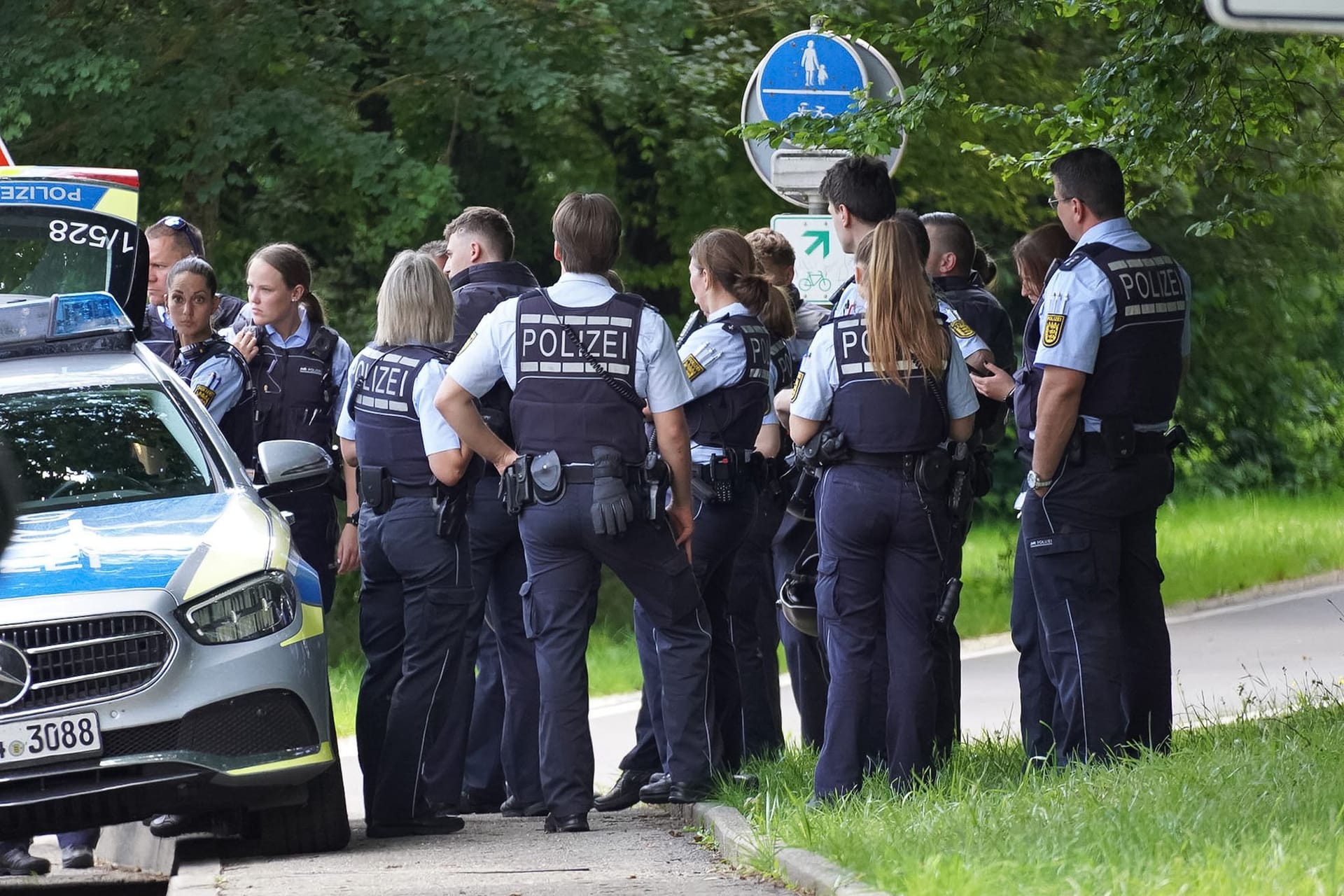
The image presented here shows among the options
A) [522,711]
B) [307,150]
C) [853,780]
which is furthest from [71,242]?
[307,150]

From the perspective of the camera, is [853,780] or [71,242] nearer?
[853,780]

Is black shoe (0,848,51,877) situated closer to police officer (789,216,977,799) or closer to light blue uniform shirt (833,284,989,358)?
police officer (789,216,977,799)

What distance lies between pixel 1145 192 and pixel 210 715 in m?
10.3

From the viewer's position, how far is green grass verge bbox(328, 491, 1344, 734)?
13.4 meters

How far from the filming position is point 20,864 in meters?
7.29

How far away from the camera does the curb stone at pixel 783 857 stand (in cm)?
515

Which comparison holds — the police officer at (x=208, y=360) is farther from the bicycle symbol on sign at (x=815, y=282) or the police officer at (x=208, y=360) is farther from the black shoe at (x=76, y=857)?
the bicycle symbol on sign at (x=815, y=282)

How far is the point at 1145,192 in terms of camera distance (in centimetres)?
1475

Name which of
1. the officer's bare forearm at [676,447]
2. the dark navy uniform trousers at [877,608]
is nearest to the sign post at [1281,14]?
the dark navy uniform trousers at [877,608]

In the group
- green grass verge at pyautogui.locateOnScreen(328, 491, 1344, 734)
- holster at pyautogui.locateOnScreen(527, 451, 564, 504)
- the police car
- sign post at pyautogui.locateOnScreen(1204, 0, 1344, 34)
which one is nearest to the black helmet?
holster at pyautogui.locateOnScreen(527, 451, 564, 504)

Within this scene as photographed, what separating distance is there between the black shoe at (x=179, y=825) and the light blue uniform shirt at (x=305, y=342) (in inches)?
86.4

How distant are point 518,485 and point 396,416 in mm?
649

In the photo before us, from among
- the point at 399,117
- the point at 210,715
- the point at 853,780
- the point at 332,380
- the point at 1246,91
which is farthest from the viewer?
the point at 399,117

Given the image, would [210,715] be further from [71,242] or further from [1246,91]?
[1246,91]
